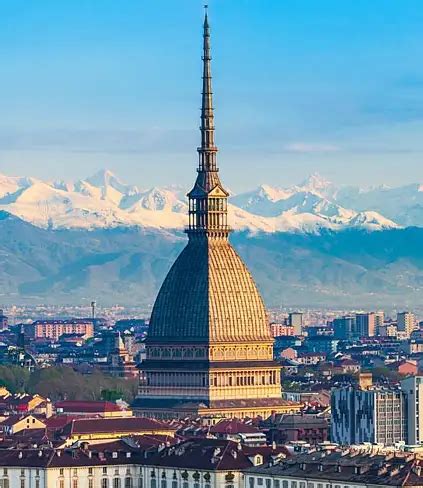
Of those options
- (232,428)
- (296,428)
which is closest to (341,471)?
(232,428)

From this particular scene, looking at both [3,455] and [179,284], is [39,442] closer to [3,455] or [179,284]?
[3,455]

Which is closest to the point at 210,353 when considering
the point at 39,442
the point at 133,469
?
the point at 39,442

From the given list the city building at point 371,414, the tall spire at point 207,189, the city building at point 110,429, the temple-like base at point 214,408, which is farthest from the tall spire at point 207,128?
the city building at point 110,429

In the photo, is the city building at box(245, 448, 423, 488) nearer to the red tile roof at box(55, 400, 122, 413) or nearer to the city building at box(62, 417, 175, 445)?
the city building at box(62, 417, 175, 445)

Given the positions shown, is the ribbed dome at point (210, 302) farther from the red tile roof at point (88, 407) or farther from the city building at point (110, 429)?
the city building at point (110, 429)

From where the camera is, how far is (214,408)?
149250 millimetres

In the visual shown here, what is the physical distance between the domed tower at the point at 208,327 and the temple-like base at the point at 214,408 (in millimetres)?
136

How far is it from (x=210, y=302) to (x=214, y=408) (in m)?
6.32

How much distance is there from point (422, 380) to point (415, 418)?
2.17m

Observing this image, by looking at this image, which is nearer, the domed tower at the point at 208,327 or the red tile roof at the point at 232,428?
the red tile roof at the point at 232,428

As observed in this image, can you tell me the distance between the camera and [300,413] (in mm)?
139500

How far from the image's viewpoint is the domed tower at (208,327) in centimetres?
15225

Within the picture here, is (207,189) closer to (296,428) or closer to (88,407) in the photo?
(88,407)

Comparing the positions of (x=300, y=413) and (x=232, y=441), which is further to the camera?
(x=300, y=413)
